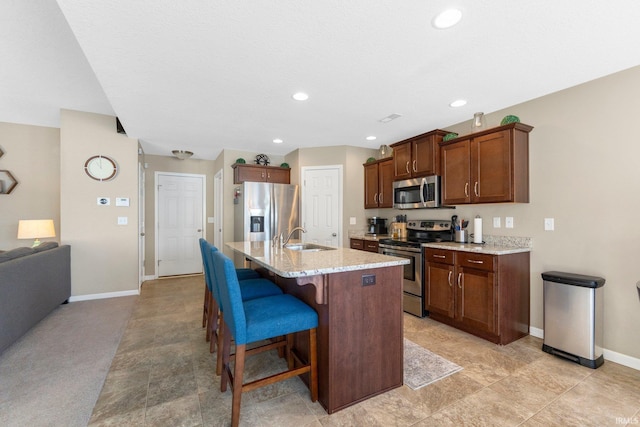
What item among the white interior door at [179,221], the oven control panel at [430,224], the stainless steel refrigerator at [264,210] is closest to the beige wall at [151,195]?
the white interior door at [179,221]

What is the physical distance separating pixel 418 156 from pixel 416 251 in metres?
1.31

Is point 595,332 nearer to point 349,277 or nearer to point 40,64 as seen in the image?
point 349,277

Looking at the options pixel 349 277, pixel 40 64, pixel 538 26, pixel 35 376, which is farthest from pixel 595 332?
pixel 40 64

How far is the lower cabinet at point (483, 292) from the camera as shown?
8.63ft

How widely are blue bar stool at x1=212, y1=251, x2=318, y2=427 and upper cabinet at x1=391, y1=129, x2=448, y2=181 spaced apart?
8.58ft

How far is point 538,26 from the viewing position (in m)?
1.77

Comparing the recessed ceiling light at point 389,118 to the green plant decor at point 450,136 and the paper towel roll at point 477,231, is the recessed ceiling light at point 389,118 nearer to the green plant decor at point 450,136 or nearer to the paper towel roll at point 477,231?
the green plant decor at point 450,136

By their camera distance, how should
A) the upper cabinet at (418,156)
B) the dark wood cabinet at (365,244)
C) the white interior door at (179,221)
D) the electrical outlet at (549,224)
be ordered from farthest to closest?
the white interior door at (179,221) < the dark wood cabinet at (365,244) < the upper cabinet at (418,156) < the electrical outlet at (549,224)

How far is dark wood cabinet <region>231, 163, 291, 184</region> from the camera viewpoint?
4.78 m

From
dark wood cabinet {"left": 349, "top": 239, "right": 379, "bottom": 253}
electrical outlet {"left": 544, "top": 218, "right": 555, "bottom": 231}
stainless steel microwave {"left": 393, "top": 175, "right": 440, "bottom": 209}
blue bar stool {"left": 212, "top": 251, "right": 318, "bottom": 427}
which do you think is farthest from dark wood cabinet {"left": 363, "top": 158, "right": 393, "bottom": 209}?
blue bar stool {"left": 212, "top": 251, "right": 318, "bottom": 427}

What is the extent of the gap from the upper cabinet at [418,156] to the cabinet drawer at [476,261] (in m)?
1.16

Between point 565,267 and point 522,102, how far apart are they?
1.71 m

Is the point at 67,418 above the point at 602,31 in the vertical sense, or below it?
below

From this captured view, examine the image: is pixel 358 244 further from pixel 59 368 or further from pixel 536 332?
pixel 59 368
